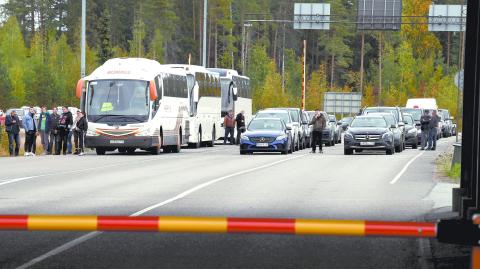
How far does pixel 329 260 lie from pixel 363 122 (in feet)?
118

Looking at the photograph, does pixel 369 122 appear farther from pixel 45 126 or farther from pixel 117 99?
pixel 45 126

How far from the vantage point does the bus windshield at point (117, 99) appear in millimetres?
47000

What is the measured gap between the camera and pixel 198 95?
58906mm

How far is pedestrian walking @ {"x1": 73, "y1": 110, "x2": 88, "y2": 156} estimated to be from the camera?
46.0 m

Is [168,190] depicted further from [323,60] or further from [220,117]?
[323,60]

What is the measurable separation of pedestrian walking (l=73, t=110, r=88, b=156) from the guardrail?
3687 cm

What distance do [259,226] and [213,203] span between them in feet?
40.7

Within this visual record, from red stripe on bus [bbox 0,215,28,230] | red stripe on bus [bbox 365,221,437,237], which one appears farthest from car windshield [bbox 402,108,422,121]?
red stripe on bus [bbox 0,215,28,230]

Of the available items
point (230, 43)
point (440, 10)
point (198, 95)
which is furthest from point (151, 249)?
point (230, 43)

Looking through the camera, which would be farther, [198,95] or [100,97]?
[198,95]

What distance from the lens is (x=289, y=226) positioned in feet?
29.7

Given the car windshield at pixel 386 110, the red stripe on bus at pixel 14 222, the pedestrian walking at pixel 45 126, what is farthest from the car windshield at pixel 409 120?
the red stripe on bus at pixel 14 222

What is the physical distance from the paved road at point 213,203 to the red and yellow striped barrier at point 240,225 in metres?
3.47

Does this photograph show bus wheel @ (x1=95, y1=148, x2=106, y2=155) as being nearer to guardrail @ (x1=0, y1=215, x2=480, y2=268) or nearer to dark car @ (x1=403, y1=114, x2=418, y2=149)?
dark car @ (x1=403, y1=114, x2=418, y2=149)
